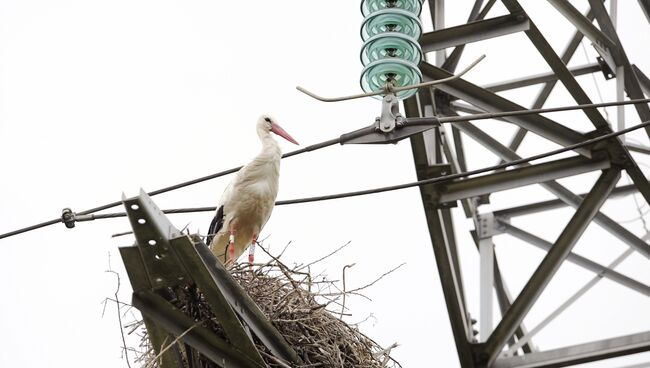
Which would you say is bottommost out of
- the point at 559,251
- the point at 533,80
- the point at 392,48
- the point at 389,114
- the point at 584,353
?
the point at 584,353

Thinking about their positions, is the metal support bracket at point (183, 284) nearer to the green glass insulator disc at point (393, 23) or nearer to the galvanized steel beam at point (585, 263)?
the green glass insulator disc at point (393, 23)

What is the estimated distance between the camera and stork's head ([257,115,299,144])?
340 inches

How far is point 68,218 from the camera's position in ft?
23.3

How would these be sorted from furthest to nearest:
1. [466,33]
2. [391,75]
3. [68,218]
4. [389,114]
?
[466,33]
[391,75]
[389,114]
[68,218]

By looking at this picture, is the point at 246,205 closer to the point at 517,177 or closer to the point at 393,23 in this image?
the point at 393,23

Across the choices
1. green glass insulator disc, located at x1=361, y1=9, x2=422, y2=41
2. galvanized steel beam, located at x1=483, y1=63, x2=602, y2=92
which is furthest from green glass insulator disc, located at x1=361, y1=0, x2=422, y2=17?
galvanized steel beam, located at x1=483, y1=63, x2=602, y2=92

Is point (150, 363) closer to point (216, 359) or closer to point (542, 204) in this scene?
point (216, 359)

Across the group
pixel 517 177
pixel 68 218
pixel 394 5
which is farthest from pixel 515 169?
pixel 68 218

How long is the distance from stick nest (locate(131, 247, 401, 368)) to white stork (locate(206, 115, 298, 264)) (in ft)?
4.26

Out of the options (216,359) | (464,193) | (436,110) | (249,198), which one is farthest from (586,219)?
(216,359)

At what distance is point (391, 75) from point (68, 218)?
1942 mm

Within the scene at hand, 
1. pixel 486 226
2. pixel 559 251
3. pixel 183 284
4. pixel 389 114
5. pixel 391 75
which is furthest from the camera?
pixel 486 226

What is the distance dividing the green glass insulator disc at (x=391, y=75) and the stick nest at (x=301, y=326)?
4.34 feet

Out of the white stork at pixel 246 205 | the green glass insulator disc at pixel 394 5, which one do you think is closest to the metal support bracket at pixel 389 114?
the green glass insulator disc at pixel 394 5
